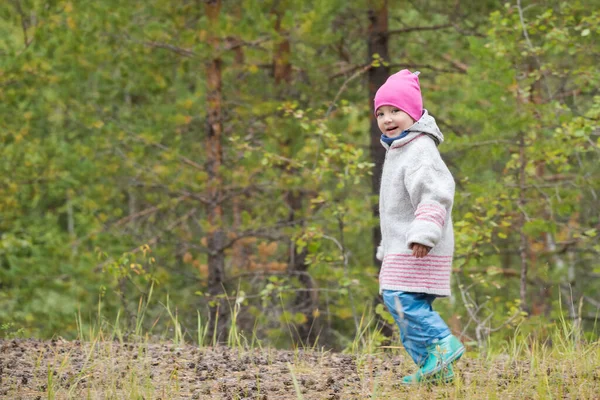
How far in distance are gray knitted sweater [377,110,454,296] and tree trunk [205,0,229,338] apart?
7.22 metres

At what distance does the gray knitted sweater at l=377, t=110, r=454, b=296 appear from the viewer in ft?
13.2

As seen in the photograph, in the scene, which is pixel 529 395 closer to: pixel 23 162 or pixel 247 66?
pixel 247 66

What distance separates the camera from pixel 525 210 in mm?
9141

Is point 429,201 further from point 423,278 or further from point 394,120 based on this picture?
point 394,120

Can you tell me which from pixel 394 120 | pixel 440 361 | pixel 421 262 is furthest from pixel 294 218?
pixel 440 361

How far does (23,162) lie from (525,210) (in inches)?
330

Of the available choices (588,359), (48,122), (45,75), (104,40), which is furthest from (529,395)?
(48,122)

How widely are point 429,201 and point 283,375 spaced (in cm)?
132

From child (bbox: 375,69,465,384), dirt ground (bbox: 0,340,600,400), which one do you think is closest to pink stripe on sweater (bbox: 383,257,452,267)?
child (bbox: 375,69,465,384)

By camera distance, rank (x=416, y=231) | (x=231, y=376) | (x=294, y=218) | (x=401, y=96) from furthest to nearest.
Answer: (x=294, y=218)
(x=231, y=376)
(x=401, y=96)
(x=416, y=231)

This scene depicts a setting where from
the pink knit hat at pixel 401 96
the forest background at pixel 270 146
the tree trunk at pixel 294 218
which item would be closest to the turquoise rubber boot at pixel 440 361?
the pink knit hat at pixel 401 96

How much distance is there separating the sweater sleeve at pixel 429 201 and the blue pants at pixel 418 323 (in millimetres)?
327

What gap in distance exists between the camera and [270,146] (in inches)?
441

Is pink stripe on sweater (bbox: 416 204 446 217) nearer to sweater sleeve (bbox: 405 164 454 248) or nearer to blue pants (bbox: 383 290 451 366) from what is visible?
sweater sleeve (bbox: 405 164 454 248)
